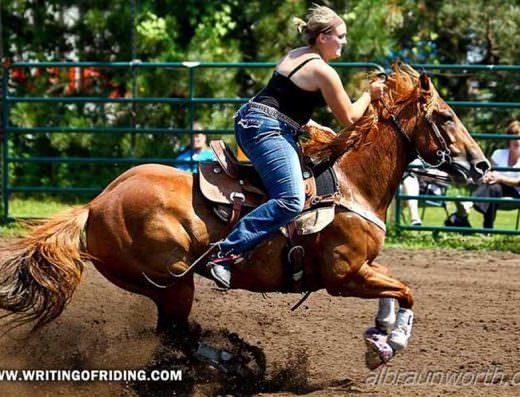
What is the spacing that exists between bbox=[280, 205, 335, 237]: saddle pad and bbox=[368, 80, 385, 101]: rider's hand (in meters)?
0.79

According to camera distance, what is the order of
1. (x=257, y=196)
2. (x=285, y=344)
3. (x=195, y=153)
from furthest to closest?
(x=195, y=153) < (x=285, y=344) < (x=257, y=196)

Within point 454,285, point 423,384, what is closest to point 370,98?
point 423,384

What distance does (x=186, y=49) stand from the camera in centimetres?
1350

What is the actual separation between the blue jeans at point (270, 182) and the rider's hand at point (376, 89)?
65 centimetres

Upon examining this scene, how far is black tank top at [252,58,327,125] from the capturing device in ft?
17.8

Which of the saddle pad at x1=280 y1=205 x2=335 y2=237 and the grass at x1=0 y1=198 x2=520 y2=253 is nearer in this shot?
Answer: the saddle pad at x1=280 y1=205 x2=335 y2=237

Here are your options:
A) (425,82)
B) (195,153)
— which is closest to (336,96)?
(425,82)

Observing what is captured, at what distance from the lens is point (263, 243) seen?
216 inches

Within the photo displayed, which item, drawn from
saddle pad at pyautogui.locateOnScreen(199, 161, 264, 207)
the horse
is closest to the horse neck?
the horse

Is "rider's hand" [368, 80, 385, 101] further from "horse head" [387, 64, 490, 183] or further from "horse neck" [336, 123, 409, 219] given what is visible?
"horse neck" [336, 123, 409, 219]

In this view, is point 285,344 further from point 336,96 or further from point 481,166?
point 336,96

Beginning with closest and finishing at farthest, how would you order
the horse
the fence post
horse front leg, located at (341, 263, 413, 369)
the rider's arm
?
the rider's arm < the horse < horse front leg, located at (341, 263, 413, 369) < the fence post

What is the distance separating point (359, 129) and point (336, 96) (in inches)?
17.9

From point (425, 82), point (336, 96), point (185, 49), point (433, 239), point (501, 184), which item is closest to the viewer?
point (336, 96)
